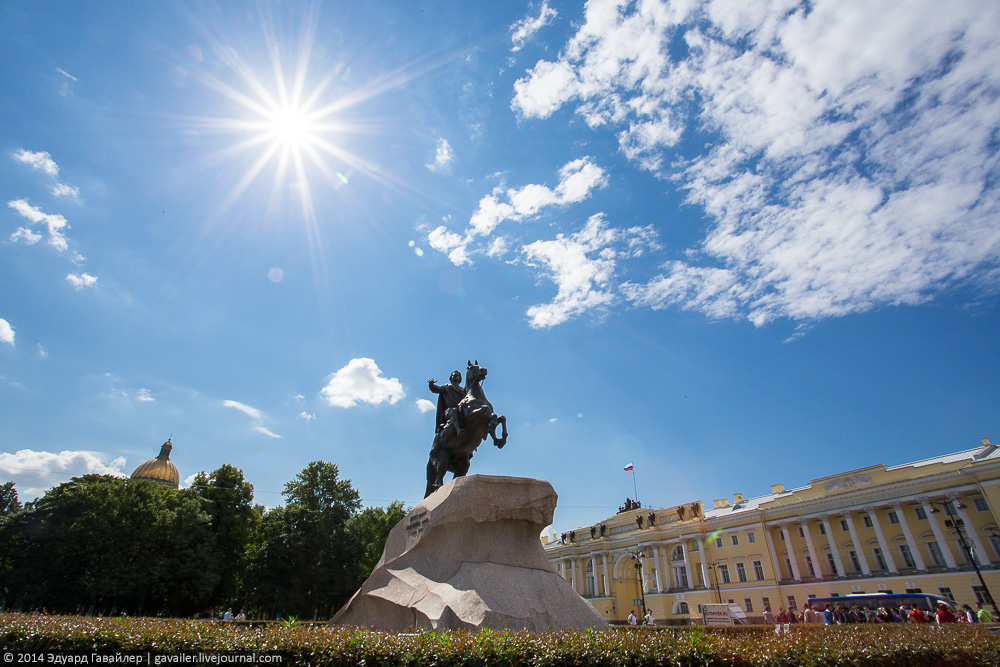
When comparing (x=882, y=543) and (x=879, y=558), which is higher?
(x=882, y=543)

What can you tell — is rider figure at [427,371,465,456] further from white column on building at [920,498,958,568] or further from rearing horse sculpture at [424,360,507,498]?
white column on building at [920,498,958,568]

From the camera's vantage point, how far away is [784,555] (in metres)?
46.3

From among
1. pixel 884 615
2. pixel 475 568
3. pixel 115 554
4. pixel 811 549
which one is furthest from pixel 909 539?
pixel 115 554

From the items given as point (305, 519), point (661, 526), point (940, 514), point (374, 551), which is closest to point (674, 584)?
point (661, 526)

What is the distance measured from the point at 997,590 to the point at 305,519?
46360 mm

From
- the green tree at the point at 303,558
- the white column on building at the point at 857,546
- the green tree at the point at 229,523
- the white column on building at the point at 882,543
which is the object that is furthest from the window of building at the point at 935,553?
the green tree at the point at 229,523

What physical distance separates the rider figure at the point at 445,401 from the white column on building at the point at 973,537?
3995 centimetres

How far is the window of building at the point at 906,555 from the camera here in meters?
38.3

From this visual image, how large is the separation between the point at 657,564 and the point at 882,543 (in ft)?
76.0

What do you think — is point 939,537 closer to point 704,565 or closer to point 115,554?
point 704,565

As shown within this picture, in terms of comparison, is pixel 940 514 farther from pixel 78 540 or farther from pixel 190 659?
pixel 78 540

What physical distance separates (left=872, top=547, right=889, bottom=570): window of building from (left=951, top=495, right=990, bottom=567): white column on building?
6130mm

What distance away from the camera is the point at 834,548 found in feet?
139

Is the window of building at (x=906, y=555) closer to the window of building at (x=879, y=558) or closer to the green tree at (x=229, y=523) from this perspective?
the window of building at (x=879, y=558)
